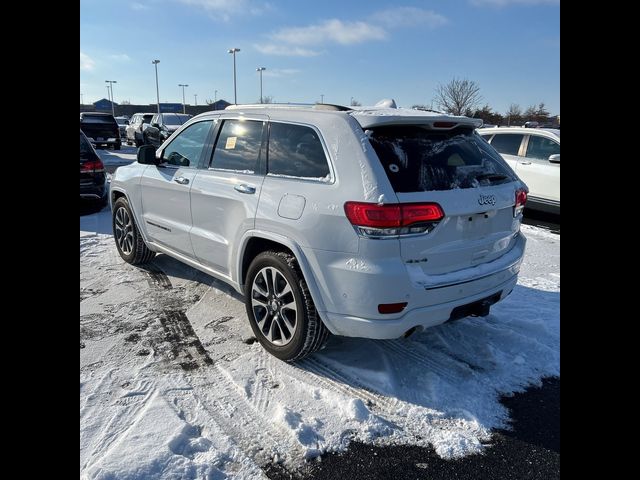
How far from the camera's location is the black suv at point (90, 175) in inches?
334

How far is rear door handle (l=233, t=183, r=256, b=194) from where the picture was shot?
3508 mm

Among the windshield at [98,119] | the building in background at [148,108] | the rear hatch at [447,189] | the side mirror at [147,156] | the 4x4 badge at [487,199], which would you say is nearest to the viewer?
the rear hatch at [447,189]

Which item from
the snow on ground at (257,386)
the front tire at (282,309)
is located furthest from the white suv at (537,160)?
the front tire at (282,309)

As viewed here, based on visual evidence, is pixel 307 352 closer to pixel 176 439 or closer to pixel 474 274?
pixel 176 439

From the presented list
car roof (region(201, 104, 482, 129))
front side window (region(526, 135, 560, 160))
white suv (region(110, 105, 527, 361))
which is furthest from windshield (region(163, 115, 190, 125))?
car roof (region(201, 104, 482, 129))

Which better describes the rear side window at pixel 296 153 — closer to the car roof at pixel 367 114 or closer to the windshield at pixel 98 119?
the car roof at pixel 367 114

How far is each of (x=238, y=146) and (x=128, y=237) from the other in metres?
2.44

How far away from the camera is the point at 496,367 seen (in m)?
3.42

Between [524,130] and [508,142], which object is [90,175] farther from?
[524,130]

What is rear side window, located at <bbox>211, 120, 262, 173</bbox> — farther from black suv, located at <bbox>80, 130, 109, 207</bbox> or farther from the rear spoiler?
black suv, located at <bbox>80, 130, 109, 207</bbox>

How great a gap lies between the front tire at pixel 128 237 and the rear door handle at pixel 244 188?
2.18m
